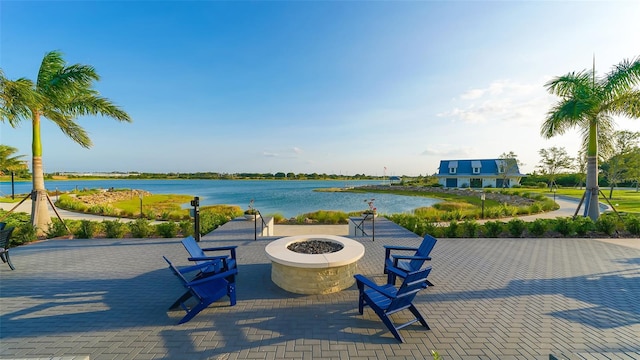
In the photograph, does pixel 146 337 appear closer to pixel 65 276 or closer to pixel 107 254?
pixel 65 276

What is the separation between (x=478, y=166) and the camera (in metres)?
41.7

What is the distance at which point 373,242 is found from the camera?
8.39m

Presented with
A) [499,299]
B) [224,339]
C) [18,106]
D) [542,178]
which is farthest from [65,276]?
[542,178]

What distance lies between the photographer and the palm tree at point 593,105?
30.5ft

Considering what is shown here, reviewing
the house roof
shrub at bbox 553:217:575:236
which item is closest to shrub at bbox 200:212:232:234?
shrub at bbox 553:217:575:236

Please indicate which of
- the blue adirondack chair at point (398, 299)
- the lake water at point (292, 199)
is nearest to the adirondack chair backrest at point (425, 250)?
the blue adirondack chair at point (398, 299)

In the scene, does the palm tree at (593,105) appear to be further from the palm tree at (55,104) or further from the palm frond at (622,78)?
the palm tree at (55,104)

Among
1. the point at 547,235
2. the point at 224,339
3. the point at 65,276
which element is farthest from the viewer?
the point at 547,235

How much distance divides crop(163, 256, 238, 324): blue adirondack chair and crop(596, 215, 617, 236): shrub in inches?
492

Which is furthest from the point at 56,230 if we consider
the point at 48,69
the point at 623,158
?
the point at 623,158

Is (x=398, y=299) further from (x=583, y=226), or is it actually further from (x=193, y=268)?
(x=583, y=226)

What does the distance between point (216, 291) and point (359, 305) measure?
2221 millimetres

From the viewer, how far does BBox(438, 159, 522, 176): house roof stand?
39219 mm

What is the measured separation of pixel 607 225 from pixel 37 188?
20.0 metres
